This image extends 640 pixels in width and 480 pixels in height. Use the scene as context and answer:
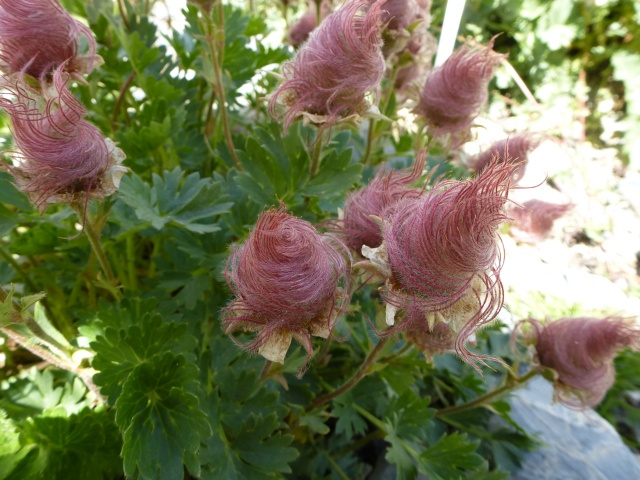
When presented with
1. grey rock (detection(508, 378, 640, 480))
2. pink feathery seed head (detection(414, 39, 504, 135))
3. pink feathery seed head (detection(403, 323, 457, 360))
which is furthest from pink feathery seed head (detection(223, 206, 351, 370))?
grey rock (detection(508, 378, 640, 480))

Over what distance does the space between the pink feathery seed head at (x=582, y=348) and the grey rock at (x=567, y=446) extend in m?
0.31

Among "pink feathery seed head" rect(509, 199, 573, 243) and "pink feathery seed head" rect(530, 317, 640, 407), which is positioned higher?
"pink feathery seed head" rect(530, 317, 640, 407)

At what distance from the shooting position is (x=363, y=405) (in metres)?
1.10

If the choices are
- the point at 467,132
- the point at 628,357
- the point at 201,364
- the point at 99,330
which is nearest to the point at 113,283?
the point at 99,330

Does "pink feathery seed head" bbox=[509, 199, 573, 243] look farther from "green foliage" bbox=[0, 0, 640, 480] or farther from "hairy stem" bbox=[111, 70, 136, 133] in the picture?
"hairy stem" bbox=[111, 70, 136, 133]

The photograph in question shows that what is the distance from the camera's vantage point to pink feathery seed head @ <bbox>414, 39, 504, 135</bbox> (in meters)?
0.92

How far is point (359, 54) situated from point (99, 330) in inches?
25.2

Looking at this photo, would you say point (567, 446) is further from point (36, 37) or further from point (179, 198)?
point (36, 37)

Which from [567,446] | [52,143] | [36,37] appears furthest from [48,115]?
[567,446]

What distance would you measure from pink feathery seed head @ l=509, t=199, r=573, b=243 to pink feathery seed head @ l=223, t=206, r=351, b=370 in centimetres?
90

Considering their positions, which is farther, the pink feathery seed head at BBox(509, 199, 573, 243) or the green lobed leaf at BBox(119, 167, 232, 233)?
the pink feathery seed head at BBox(509, 199, 573, 243)

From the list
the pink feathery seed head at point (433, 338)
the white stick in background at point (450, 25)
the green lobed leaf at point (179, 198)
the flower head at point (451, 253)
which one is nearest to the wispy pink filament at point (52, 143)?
the green lobed leaf at point (179, 198)

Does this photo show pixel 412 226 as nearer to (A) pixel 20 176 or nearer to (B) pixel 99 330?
(A) pixel 20 176

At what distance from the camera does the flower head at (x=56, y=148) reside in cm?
61
